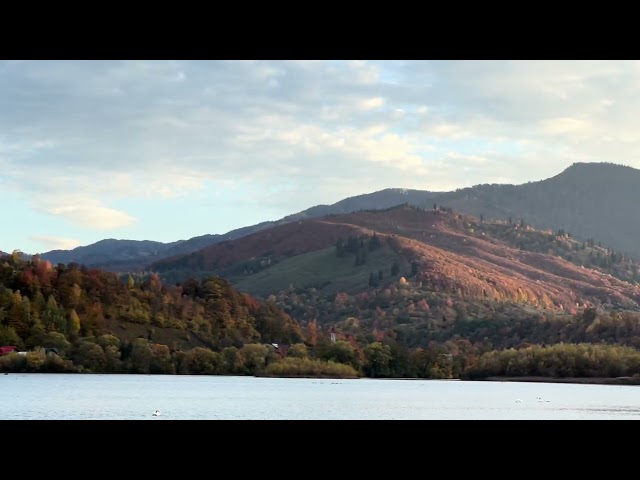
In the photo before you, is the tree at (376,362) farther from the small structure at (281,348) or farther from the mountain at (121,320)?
the mountain at (121,320)

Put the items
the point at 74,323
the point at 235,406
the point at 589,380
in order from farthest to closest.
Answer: the point at 589,380
the point at 74,323
the point at 235,406

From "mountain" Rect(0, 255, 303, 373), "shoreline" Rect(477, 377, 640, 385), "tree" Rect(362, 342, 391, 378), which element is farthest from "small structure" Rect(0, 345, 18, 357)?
"shoreline" Rect(477, 377, 640, 385)

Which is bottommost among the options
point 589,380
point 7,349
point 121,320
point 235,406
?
Answer: point 589,380

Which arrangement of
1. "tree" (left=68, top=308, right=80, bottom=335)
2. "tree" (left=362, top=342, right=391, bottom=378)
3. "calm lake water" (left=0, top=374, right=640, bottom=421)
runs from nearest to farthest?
"calm lake water" (left=0, top=374, right=640, bottom=421) < "tree" (left=68, top=308, right=80, bottom=335) < "tree" (left=362, top=342, right=391, bottom=378)

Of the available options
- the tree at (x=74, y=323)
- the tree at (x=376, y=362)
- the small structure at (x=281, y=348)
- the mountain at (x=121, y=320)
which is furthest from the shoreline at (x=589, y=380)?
the tree at (x=74, y=323)

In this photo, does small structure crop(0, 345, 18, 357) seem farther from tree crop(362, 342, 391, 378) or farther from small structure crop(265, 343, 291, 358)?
tree crop(362, 342, 391, 378)

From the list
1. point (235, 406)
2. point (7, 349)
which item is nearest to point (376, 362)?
point (7, 349)

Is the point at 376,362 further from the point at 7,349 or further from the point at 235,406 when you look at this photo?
the point at 235,406
